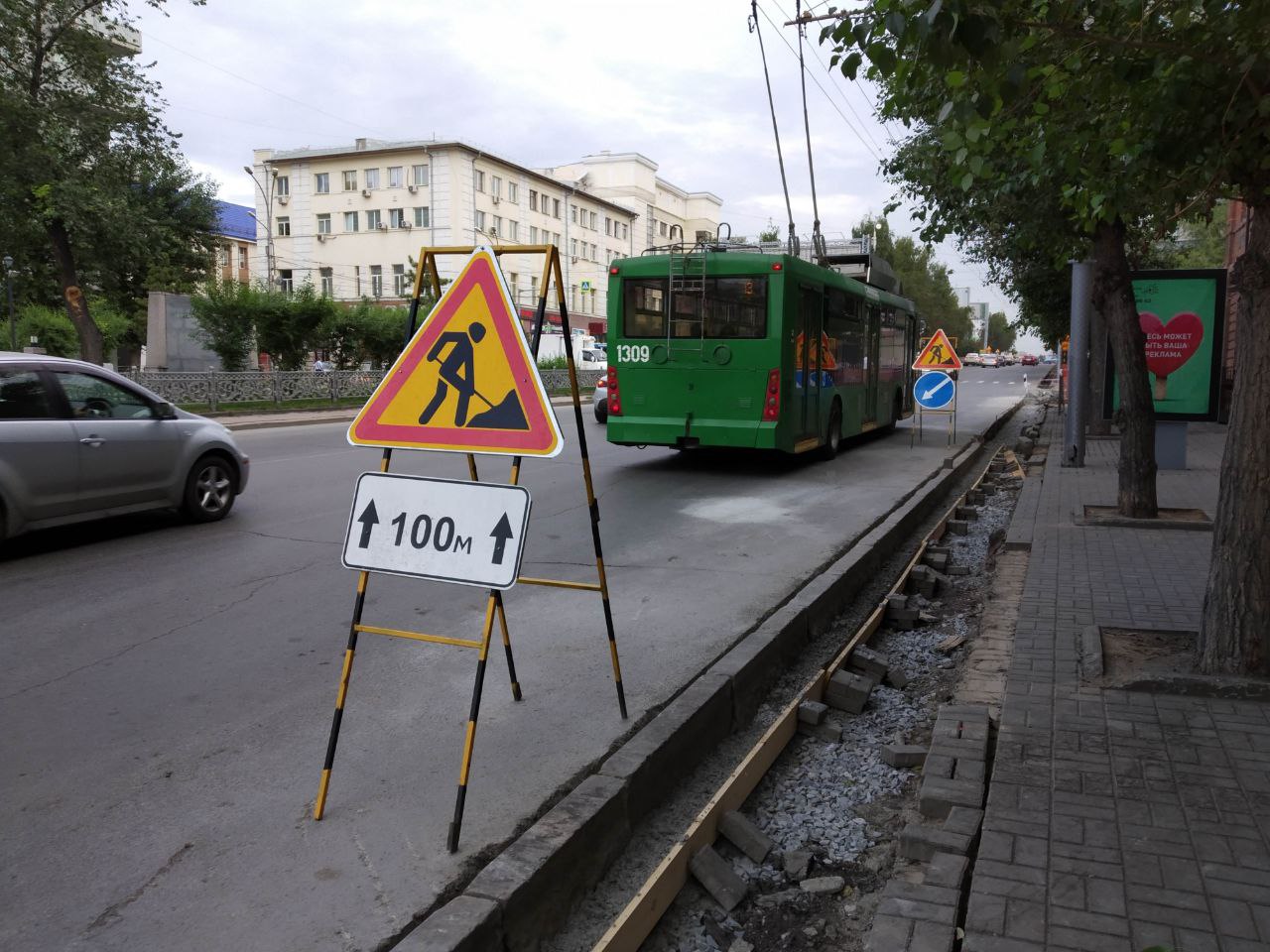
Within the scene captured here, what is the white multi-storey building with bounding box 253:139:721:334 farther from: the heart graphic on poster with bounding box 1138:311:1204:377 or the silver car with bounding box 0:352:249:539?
the silver car with bounding box 0:352:249:539

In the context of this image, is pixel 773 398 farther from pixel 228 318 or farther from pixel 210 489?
pixel 228 318

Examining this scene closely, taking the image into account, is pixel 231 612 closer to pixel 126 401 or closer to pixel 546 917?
pixel 126 401

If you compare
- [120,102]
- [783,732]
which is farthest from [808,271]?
[120,102]

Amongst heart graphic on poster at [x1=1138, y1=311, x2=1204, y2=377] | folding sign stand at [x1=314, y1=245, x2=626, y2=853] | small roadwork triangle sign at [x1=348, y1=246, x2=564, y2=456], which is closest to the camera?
folding sign stand at [x1=314, y1=245, x2=626, y2=853]

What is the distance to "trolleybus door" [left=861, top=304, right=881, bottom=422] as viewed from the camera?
59.1 ft

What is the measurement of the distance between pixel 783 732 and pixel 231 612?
373 cm

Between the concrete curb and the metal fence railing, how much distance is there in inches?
684

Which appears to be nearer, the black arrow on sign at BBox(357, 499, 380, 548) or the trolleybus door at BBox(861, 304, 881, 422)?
the black arrow on sign at BBox(357, 499, 380, 548)

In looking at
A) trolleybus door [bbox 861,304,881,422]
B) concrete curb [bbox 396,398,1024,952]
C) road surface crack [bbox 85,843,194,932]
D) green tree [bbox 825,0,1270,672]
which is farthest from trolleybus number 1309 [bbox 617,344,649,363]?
road surface crack [bbox 85,843,194,932]

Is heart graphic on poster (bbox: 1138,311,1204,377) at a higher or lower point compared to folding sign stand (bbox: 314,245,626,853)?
higher

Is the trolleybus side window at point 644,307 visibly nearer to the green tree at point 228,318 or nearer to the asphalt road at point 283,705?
the asphalt road at point 283,705

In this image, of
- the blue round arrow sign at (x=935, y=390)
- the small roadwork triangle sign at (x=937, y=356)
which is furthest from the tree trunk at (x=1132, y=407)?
the small roadwork triangle sign at (x=937, y=356)

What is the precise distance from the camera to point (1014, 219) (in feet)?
46.0

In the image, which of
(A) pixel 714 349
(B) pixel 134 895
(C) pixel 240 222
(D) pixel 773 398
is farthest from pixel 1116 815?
(C) pixel 240 222
